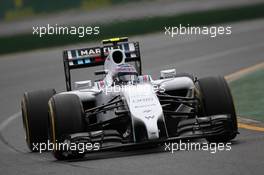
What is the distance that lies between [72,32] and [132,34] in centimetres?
182

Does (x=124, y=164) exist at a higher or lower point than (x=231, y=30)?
lower

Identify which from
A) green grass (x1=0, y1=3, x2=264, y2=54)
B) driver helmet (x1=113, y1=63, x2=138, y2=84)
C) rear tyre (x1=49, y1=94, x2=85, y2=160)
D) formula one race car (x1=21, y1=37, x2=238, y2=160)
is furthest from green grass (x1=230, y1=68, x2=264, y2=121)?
green grass (x1=0, y1=3, x2=264, y2=54)

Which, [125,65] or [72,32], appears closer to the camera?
[125,65]

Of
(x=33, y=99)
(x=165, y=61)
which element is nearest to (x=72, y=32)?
(x=165, y=61)

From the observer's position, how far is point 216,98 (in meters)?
11.9

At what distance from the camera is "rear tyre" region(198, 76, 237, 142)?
464 inches

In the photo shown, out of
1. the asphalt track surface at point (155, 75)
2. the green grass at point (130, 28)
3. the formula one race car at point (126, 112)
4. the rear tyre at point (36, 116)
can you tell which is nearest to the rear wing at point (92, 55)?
the formula one race car at point (126, 112)

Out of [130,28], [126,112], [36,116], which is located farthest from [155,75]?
[126,112]

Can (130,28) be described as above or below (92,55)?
above

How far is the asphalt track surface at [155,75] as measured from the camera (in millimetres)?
9852

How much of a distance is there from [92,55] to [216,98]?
2396 millimetres

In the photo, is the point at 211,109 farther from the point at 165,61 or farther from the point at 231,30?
the point at 231,30

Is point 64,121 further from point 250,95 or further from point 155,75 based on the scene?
point 155,75

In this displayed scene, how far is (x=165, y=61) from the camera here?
965 inches
